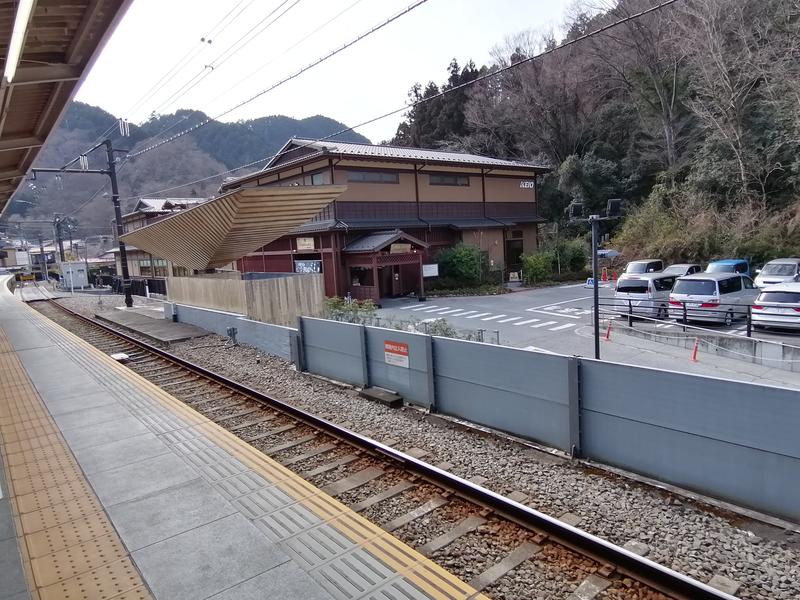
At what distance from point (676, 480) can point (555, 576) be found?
7.38 ft

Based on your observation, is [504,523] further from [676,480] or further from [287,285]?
[287,285]

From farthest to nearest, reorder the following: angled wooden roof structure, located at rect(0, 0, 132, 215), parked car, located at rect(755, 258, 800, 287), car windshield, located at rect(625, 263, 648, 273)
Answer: car windshield, located at rect(625, 263, 648, 273) < parked car, located at rect(755, 258, 800, 287) < angled wooden roof structure, located at rect(0, 0, 132, 215)

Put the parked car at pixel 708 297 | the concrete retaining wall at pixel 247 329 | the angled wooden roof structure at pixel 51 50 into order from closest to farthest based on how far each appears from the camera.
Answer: the angled wooden roof structure at pixel 51 50 < the concrete retaining wall at pixel 247 329 < the parked car at pixel 708 297

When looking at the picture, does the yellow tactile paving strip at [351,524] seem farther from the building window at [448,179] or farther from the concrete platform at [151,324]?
the building window at [448,179]

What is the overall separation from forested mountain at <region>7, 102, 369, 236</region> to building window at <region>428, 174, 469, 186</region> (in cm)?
4063

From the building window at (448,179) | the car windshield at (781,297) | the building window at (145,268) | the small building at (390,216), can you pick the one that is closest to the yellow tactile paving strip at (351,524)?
the car windshield at (781,297)

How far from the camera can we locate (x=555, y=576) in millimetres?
4035

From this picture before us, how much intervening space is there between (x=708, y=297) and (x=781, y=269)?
8.15 m

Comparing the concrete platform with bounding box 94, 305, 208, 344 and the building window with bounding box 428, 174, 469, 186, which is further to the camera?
the building window with bounding box 428, 174, 469, 186

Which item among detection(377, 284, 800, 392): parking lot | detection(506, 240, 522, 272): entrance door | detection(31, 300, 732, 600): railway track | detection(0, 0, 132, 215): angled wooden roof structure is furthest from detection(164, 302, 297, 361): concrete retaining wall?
detection(506, 240, 522, 272): entrance door

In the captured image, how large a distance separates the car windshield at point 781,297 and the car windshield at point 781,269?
835cm

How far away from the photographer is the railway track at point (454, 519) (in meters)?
3.90

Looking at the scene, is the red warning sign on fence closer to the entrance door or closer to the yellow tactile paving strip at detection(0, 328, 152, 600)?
the yellow tactile paving strip at detection(0, 328, 152, 600)

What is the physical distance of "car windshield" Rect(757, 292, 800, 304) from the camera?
1439cm
